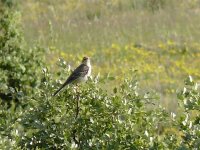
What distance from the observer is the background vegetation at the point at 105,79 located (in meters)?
4.37

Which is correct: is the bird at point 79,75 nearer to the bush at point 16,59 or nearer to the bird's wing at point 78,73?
the bird's wing at point 78,73

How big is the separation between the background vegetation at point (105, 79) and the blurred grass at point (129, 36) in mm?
31

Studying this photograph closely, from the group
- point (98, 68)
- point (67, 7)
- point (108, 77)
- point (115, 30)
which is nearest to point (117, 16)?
point (115, 30)

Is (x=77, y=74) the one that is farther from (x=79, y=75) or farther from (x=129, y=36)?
(x=129, y=36)

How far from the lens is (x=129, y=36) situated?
20641mm

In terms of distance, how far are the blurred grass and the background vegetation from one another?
0.03 meters

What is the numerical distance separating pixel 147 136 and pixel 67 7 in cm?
2165

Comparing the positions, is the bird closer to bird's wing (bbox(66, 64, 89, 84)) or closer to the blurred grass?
bird's wing (bbox(66, 64, 89, 84))

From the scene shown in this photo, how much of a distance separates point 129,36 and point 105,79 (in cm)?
1584

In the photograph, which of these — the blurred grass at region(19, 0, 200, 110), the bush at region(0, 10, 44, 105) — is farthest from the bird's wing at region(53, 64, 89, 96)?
the blurred grass at region(19, 0, 200, 110)

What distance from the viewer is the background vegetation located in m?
4.37

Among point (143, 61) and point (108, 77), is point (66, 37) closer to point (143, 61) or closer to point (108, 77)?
point (143, 61)

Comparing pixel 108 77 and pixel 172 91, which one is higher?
pixel 172 91

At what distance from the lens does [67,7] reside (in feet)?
83.9
